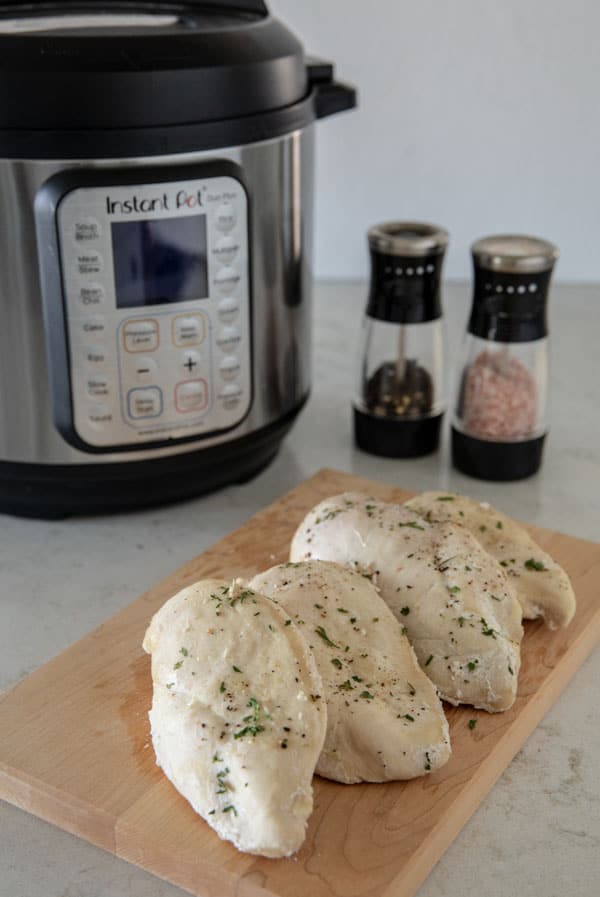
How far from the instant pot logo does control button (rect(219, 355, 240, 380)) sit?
0.15 metres

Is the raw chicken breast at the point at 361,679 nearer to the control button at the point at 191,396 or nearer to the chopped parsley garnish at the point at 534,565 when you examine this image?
the chopped parsley garnish at the point at 534,565

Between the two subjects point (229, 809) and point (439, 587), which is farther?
point (439, 587)

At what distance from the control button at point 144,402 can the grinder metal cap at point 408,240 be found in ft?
1.03

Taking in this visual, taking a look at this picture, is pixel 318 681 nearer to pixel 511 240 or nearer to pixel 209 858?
pixel 209 858

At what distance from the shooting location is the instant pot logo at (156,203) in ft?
3.24

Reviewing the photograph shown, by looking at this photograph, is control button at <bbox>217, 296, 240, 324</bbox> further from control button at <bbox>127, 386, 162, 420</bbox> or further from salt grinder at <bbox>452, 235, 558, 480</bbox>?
salt grinder at <bbox>452, 235, 558, 480</bbox>

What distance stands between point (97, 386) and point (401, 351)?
1.29 feet

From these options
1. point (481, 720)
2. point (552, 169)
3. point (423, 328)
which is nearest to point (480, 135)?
point (552, 169)

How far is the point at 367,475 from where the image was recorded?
1.30m

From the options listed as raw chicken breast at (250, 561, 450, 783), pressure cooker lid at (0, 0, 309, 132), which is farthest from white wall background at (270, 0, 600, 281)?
raw chicken breast at (250, 561, 450, 783)

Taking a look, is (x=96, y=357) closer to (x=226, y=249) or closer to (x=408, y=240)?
(x=226, y=249)

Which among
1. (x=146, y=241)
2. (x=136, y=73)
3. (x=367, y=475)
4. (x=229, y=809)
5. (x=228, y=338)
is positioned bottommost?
(x=367, y=475)

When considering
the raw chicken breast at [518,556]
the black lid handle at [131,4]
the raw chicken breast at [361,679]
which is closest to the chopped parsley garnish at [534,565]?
the raw chicken breast at [518,556]

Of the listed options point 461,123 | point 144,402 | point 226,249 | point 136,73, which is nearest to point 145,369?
point 144,402
